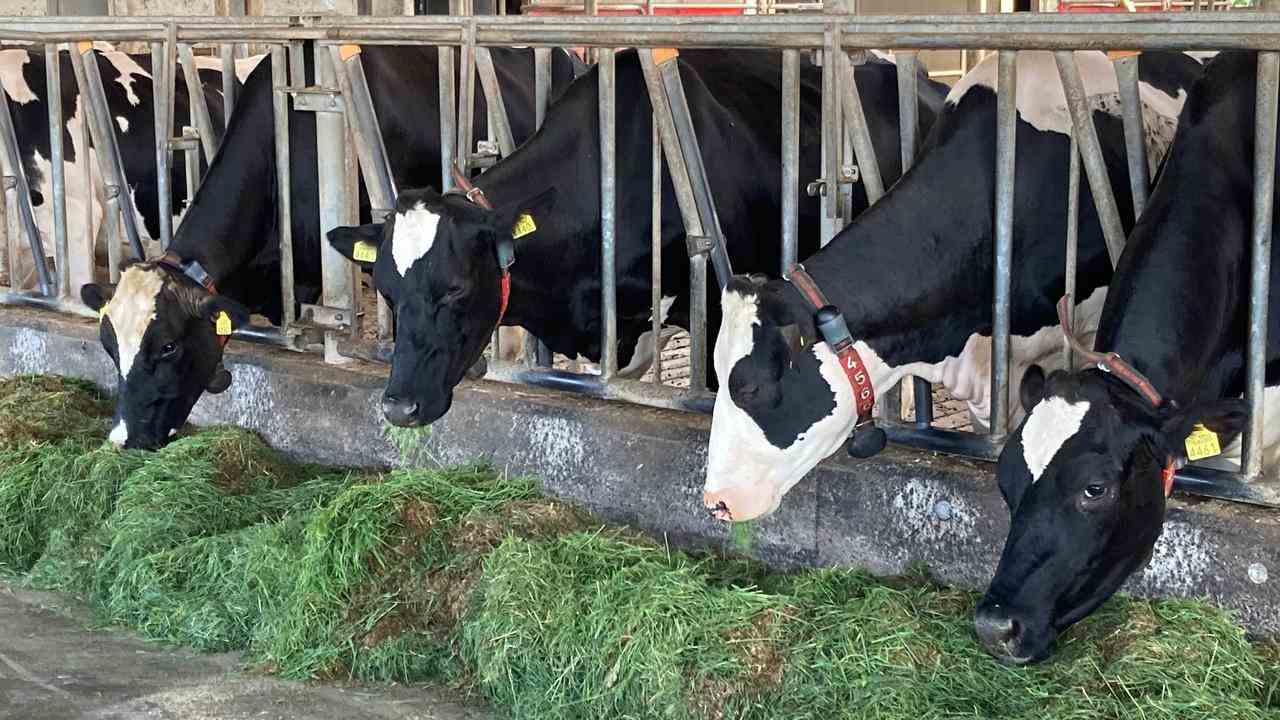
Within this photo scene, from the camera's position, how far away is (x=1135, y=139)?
517 cm

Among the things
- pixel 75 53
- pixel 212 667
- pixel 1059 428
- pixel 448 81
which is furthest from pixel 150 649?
pixel 75 53

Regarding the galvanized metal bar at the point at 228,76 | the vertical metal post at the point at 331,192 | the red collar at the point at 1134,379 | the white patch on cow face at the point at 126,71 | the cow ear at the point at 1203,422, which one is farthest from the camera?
the white patch on cow face at the point at 126,71

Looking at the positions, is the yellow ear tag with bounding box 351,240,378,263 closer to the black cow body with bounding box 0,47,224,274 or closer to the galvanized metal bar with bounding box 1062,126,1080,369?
the galvanized metal bar with bounding box 1062,126,1080,369

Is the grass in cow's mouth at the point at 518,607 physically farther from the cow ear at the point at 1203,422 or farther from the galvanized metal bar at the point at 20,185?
the galvanized metal bar at the point at 20,185

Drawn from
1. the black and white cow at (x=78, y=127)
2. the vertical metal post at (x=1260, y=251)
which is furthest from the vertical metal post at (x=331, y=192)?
the vertical metal post at (x=1260, y=251)

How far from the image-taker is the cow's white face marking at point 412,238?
19.2ft

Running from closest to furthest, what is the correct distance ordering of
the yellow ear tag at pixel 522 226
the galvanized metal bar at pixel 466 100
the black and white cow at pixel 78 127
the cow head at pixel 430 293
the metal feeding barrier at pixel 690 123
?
1. the metal feeding barrier at pixel 690 123
2. the cow head at pixel 430 293
3. the yellow ear tag at pixel 522 226
4. the galvanized metal bar at pixel 466 100
5. the black and white cow at pixel 78 127

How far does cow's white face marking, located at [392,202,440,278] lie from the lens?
5863 millimetres

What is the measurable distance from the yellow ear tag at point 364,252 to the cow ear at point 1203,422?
3162 millimetres

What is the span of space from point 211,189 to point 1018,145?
3927mm

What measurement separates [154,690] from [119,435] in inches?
78.6

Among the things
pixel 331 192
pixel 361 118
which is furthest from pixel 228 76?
pixel 361 118

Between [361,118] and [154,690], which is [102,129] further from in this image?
[154,690]

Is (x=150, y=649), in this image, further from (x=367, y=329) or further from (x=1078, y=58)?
(x=367, y=329)
